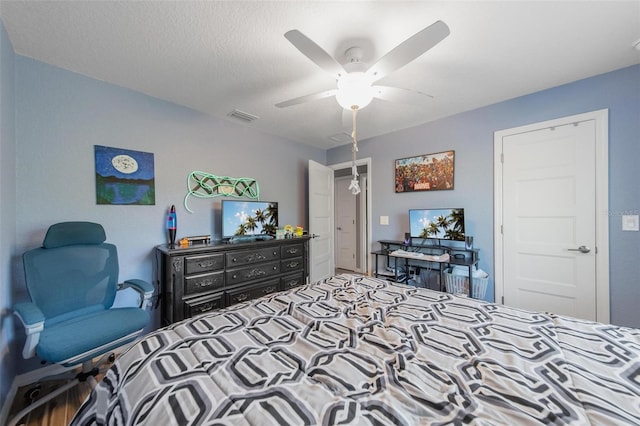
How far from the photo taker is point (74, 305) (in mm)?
1808

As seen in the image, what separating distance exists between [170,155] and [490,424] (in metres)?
3.07

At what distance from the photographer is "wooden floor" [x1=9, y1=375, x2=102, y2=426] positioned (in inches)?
57.3

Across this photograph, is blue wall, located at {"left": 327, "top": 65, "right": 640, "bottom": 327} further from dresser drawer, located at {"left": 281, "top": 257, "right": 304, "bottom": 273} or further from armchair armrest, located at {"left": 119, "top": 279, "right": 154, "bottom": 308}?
armchair armrest, located at {"left": 119, "top": 279, "right": 154, "bottom": 308}

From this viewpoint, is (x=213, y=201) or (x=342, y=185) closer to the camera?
(x=213, y=201)

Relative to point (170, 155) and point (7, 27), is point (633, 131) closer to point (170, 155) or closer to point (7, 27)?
point (170, 155)

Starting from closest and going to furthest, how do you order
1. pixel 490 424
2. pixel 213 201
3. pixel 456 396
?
pixel 490 424
pixel 456 396
pixel 213 201

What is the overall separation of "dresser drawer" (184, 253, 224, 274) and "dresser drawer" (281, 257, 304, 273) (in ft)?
2.60

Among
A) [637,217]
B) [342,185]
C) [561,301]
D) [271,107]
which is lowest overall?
[561,301]

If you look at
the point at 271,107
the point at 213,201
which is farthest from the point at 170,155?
the point at 271,107

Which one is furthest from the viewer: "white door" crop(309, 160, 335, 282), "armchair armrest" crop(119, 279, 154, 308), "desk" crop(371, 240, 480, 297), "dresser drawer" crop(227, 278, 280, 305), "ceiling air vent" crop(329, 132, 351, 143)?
"white door" crop(309, 160, 335, 282)

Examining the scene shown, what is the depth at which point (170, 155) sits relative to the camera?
2.56 meters

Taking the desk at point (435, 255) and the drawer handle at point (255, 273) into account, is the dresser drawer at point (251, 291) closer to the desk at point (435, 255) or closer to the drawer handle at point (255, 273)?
the drawer handle at point (255, 273)

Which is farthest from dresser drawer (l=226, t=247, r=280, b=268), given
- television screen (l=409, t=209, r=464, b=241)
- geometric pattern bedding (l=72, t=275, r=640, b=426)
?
television screen (l=409, t=209, r=464, b=241)

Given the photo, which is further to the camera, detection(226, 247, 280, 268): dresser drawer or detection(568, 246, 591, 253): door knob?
detection(226, 247, 280, 268): dresser drawer
